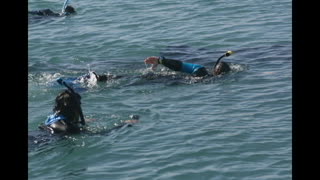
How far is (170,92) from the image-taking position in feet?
33.1

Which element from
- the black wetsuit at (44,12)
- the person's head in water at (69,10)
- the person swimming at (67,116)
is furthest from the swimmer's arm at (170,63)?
the person's head in water at (69,10)

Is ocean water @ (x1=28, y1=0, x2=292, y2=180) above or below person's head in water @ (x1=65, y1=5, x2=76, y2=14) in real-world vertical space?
below

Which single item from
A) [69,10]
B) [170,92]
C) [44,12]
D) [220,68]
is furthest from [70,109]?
[69,10]

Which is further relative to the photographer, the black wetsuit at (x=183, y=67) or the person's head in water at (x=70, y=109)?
the black wetsuit at (x=183, y=67)

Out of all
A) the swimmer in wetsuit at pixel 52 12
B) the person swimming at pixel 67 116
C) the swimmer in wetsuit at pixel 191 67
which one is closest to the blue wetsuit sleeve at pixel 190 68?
the swimmer in wetsuit at pixel 191 67

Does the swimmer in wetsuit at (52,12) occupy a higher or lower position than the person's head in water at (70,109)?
higher

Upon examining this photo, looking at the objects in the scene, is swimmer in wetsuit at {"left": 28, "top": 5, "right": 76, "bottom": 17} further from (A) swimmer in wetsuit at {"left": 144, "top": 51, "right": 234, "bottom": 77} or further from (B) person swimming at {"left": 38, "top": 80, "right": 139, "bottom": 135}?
(B) person swimming at {"left": 38, "top": 80, "right": 139, "bottom": 135}

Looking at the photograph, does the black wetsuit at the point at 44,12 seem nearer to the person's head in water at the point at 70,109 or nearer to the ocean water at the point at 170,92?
the ocean water at the point at 170,92

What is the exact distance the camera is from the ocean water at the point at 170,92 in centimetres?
672

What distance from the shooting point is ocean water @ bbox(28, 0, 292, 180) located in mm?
6723

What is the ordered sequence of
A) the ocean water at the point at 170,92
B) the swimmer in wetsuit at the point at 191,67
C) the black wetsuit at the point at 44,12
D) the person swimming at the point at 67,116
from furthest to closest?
the black wetsuit at the point at 44,12, the swimmer in wetsuit at the point at 191,67, the person swimming at the point at 67,116, the ocean water at the point at 170,92

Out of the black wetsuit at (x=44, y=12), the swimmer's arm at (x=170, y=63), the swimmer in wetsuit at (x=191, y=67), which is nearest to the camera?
the swimmer in wetsuit at (x=191, y=67)

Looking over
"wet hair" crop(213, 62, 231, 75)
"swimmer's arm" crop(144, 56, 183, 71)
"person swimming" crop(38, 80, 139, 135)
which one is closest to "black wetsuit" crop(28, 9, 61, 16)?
"swimmer's arm" crop(144, 56, 183, 71)
